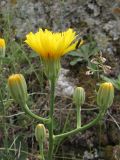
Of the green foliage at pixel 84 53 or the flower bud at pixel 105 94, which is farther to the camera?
the green foliage at pixel 84 53

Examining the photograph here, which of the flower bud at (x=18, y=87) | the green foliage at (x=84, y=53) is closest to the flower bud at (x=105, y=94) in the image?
the flower bud at (x=18, y=87)

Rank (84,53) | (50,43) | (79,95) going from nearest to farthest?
(50,43) < (79,95) < (84,53)

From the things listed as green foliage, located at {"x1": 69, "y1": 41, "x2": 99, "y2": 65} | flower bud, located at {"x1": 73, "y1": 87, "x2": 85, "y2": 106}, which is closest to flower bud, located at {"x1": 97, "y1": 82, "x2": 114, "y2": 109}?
flower bud, located at {"x1": 73, "y1": 87, "x2": 85, "y2": 106}

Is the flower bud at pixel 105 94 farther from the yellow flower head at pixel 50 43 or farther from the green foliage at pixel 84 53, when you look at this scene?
the green foliage at pixel 84 53

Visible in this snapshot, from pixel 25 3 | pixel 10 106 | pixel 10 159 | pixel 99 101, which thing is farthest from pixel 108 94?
pixel 25 3

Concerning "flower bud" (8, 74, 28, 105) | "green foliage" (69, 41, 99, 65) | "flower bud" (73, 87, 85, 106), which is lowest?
"flower bud" (73, 87, 85, 106)

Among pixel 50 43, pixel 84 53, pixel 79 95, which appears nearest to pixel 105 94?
pixel 79 95

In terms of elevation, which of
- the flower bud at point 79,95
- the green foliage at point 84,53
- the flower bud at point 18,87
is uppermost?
the green foliage at point 84,53

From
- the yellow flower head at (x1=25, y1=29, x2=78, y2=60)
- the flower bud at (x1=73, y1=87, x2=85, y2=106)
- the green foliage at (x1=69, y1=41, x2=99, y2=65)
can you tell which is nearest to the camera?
the yellow flower head at (x1=25, y1=29, x2=78, y2=60)

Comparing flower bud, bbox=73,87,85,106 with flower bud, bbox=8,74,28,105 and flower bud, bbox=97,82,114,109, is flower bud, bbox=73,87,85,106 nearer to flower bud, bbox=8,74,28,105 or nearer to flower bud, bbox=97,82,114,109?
flower bud, bbox=97,82,114,109

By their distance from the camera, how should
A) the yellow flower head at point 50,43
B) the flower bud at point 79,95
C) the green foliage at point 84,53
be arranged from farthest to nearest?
the green foliage at point 84,53 < the flower bud at point 79,95 < the yellow flower head at point 50,43

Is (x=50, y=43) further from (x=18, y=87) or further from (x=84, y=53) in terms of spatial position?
(x=84, y=53)

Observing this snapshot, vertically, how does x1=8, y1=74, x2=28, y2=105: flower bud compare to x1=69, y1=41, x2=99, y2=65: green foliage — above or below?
below

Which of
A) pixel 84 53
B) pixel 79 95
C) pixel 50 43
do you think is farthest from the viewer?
pixel 84 53
